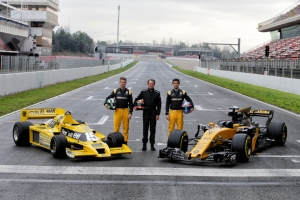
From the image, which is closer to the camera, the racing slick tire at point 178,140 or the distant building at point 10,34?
the racing slick tire at point 178,140

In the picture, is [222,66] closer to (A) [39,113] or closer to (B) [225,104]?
(B) [225,104]

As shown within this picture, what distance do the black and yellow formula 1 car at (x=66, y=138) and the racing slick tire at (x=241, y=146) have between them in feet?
7.78

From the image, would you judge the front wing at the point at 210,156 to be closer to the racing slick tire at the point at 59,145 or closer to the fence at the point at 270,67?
the racing slick tire at the point at 59,145

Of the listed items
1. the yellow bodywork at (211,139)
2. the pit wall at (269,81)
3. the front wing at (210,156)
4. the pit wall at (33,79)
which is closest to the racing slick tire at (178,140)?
the yellow bodywork at (211,139)

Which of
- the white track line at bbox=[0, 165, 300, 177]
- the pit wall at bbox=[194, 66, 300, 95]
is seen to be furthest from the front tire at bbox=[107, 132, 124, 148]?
the pit wall at bbox=[194, 66, 300, 95]

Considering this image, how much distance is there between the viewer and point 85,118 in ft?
63.3

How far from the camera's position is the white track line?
9.91 metres

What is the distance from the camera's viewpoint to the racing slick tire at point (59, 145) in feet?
36.7

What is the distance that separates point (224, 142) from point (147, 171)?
2.45 meters

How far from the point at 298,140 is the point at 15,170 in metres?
8.28

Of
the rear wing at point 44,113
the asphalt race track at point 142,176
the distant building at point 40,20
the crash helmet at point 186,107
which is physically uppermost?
the distant building at point 40,20

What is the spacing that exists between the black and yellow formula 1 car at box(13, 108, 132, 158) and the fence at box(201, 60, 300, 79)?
83.1ft

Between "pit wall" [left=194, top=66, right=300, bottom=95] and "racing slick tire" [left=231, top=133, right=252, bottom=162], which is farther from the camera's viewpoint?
"pit wall" [left=194, top=66, right=300, bottom=95]

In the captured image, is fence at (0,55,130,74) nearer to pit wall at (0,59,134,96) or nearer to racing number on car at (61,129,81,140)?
pit wall at (0,59,134,96)
